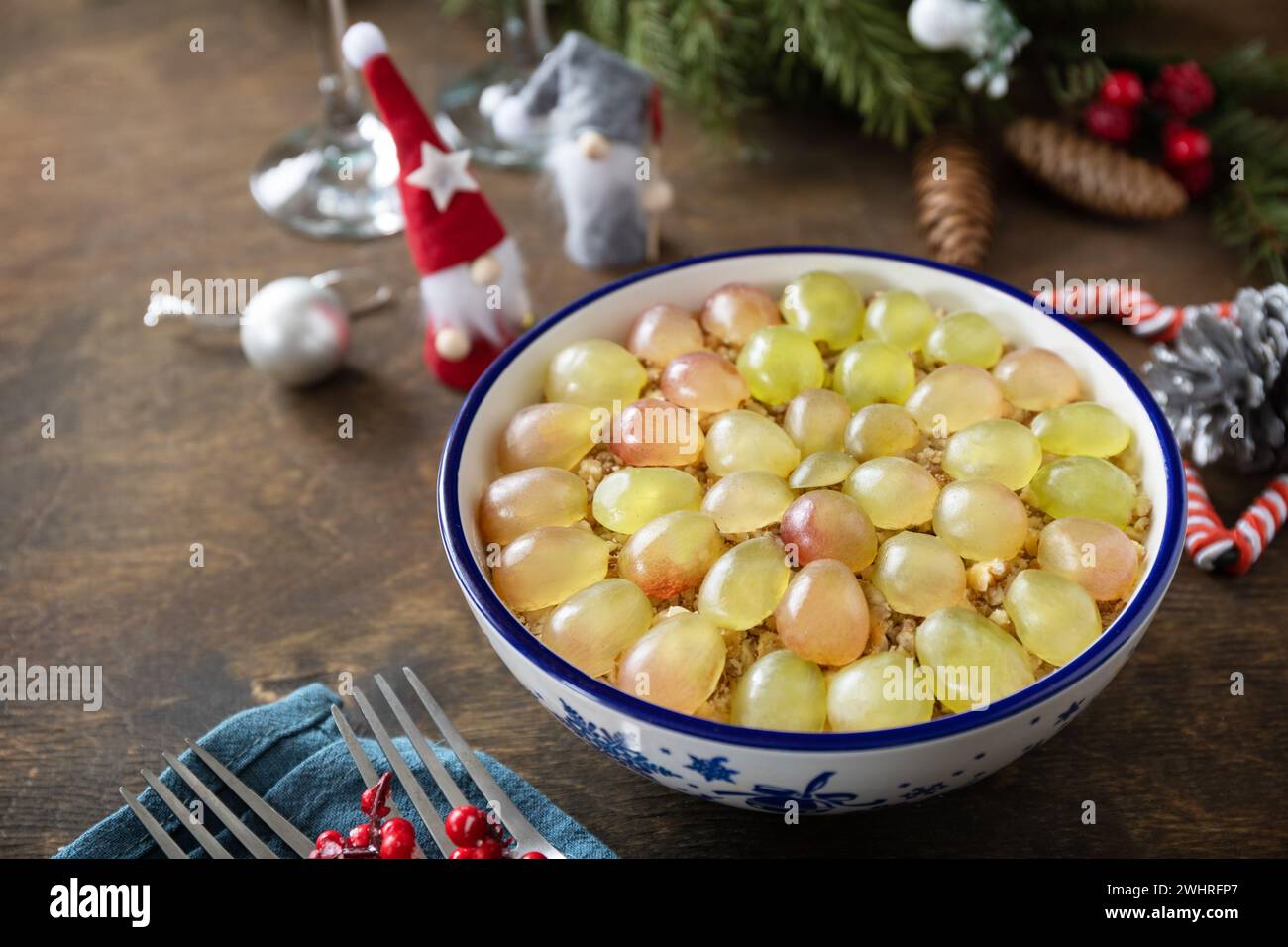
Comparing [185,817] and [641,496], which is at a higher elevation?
[641,496]

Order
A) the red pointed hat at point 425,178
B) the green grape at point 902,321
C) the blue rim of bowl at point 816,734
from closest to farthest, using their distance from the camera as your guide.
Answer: the blue rim of bowl at point 816,734
the green grape at point 902,321
the red pointed hat at point 425,178

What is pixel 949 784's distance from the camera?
545 mm

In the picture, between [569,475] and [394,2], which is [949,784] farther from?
[394,2]

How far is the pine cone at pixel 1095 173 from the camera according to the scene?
1003 millimetres

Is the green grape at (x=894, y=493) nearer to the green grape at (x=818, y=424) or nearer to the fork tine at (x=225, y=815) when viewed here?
the green grape at (x=818, y=424)

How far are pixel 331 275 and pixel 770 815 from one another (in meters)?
0.60

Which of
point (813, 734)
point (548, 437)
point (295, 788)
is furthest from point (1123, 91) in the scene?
point (295, 788)

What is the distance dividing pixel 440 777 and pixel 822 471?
249 mm

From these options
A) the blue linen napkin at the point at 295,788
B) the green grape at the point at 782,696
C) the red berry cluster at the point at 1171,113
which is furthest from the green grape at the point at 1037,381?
the red berry cluster at the point at 1171,113

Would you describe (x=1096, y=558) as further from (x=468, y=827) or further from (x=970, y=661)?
(x=468, y=827)

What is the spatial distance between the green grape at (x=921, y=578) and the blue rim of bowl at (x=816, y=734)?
→ 0.23 ft

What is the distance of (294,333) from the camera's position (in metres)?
0.90

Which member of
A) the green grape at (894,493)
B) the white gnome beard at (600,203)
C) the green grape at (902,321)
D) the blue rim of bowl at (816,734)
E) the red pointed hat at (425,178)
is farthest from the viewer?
the white gnome beard at (600,203)
